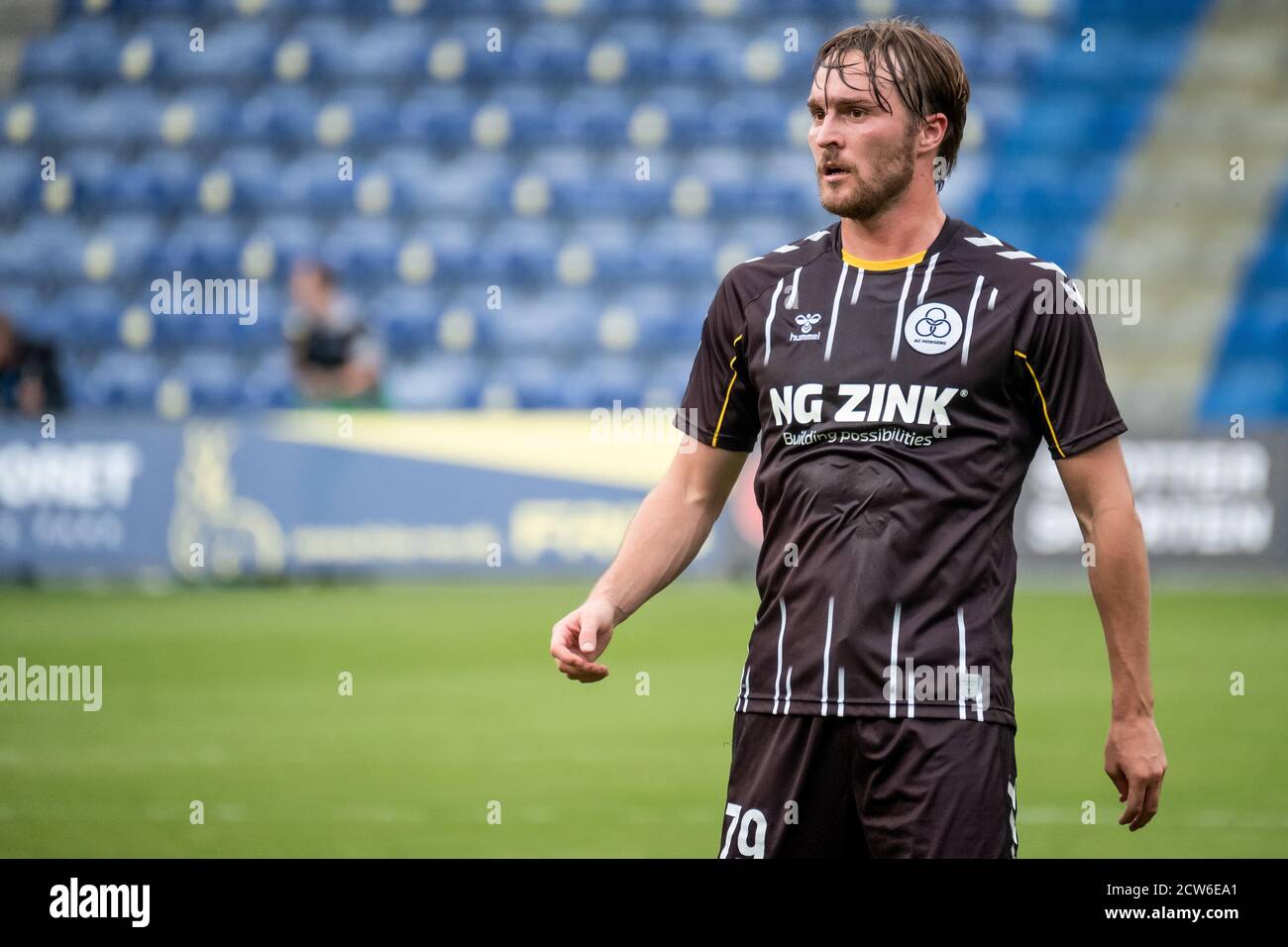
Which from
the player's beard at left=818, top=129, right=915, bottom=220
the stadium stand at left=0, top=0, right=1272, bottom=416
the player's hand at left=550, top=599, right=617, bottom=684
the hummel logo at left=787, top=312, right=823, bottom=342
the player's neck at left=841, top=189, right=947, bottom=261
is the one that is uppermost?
the stadium stand at left=0, top=0, right=1272, bottom=416

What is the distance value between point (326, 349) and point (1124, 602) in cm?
1131

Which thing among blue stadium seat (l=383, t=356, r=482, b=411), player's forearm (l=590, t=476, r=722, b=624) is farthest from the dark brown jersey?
blue stadium seat (l=383, t=356, r=482, b=411)

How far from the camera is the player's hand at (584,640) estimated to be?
2.91 m

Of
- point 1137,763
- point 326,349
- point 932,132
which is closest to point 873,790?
point 1137,763

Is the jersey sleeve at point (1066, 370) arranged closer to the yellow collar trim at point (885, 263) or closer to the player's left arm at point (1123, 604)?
the player's left arm at point (1123, 604)

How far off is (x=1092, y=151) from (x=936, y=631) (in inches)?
553

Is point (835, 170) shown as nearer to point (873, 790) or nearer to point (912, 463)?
point (912, 463)

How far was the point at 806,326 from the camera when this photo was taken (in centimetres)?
292

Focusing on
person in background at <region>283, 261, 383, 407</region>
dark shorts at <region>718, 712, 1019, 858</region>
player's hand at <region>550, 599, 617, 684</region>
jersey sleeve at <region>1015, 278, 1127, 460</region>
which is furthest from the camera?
person in background at <region>283, 261, 383, 407</region>

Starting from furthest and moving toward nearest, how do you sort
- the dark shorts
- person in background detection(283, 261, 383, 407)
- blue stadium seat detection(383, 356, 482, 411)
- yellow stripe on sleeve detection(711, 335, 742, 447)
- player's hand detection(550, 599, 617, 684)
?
blue stadium seat detection(383, 356, 482, 411) < person in background detection(283, 261, 383, 407) < yellow stripe on sleeve detection(711, 335, 742, 447) < player's hand detection(550, 599, 617, 684) < the dark shorts

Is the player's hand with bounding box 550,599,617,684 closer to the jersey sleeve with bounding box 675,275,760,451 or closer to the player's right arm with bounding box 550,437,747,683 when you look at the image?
the player's right arm with bounding box 550,437,747,683

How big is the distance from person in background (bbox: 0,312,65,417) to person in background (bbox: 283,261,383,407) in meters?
1.86

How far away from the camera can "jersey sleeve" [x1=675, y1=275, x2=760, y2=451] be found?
10.0 feet

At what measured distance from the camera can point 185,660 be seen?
9031mm
